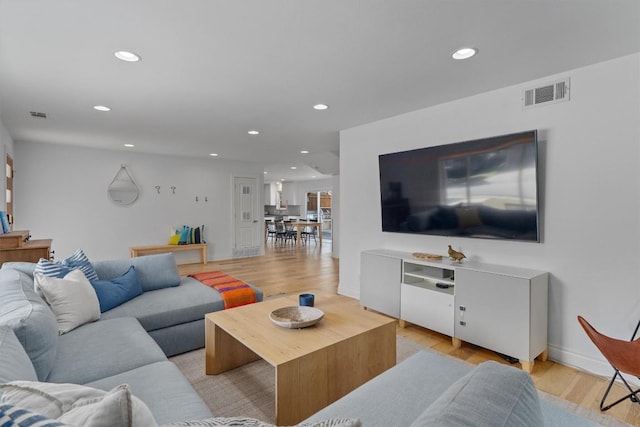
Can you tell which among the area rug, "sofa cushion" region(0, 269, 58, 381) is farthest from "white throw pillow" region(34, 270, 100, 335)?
the area rug

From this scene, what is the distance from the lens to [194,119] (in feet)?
13.0

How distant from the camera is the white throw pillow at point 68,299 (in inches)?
82.5

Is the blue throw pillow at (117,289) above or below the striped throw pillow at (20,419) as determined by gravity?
below

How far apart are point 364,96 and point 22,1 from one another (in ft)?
8.05

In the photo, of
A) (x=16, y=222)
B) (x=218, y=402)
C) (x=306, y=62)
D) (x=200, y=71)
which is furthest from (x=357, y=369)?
(x=16, y=222)

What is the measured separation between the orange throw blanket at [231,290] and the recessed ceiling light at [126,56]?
6.71 feet

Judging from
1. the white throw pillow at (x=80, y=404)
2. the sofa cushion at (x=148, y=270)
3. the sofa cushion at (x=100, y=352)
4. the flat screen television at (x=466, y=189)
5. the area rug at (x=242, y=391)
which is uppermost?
the flat screen television at (x=466, y=189)

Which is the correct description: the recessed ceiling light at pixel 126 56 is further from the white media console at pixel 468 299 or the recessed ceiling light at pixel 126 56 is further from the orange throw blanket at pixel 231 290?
the white media console at pixel 468 299

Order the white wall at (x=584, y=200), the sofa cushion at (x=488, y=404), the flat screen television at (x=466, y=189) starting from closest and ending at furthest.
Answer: the sofa cushion at (x=488, y=404) → the white wall at (x=584, y=200) → the flat screen television at (x=466, y=189)

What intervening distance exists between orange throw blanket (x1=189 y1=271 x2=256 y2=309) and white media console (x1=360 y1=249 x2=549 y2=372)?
139cm

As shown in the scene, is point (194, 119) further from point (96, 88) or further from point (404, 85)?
point (404, 85)

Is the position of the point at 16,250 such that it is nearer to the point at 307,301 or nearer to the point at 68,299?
the point at 68,299

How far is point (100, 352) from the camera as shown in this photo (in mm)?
1797

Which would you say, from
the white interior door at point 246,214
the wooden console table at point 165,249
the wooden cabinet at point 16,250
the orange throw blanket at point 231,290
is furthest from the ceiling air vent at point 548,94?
the white interior door at point 246,214
